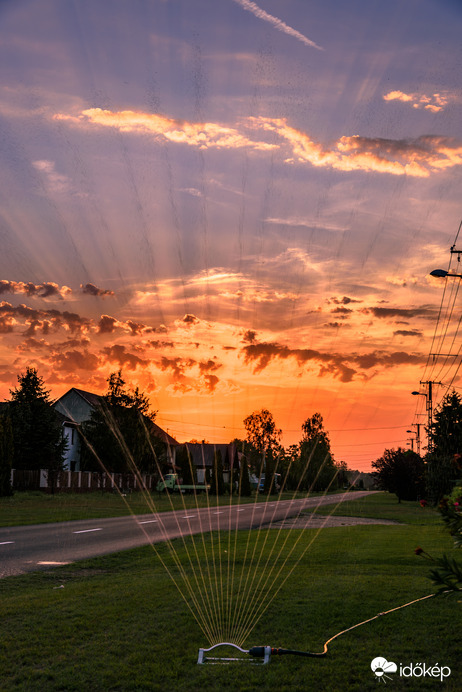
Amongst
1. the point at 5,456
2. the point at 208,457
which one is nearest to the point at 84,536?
the point at 5,456

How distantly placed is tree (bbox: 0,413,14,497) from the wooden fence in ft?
21.6

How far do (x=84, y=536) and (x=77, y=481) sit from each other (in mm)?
33985

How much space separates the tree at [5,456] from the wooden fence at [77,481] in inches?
259

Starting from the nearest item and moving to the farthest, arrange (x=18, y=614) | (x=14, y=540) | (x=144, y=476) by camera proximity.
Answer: (x=18, y=614) < (x=14, y=540) < (x=144, y=476)

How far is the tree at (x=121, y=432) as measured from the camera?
51.2 metres

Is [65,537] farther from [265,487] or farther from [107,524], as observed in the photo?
[265,487]

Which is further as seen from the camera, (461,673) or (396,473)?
(396,473)

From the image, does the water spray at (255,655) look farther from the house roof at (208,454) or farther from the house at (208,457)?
the house roof at (208,454)

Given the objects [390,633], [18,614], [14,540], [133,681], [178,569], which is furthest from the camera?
[14,540]

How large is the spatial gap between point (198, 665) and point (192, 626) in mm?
1586

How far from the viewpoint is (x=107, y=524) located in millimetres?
25984

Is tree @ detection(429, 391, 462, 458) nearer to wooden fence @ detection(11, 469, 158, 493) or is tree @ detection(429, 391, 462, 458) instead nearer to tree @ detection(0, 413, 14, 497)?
wooden fence @ detection(11, 469, 158, 493)

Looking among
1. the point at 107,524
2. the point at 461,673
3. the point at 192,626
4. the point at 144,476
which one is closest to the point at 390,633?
the point at 461,673

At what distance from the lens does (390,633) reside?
748 centimetres
